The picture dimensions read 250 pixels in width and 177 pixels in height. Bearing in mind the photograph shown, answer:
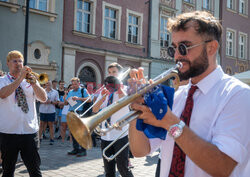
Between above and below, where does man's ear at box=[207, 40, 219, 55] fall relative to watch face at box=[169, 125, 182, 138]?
above

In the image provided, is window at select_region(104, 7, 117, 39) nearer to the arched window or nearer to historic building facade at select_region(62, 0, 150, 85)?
historic building facade at select_region(62, 0, 150, 85)

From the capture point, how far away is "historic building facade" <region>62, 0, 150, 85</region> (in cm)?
1410

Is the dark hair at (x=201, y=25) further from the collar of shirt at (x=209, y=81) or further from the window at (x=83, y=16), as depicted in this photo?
the window at (x=83, y=16)

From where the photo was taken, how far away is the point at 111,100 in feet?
14.7

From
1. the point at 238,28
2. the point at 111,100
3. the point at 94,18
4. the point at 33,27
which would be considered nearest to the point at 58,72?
the point at 33,27

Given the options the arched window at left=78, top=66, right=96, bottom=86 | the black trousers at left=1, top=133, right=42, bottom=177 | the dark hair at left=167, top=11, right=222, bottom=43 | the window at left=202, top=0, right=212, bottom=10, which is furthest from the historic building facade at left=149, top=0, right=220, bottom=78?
the dark hair at left=167, top=11, right=222, bottom=43

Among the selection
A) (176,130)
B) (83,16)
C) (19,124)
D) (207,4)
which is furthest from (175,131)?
(207,4)

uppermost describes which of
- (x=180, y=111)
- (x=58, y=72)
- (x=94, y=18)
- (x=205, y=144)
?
(x=94, y=18)

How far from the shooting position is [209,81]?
1836mm

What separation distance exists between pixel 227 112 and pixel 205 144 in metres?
0.23

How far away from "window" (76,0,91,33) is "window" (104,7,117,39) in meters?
1.16

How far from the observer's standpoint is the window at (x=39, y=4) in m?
13.0

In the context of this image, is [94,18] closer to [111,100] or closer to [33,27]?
[33,27]

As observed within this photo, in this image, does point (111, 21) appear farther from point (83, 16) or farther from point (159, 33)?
point (159, 33)
